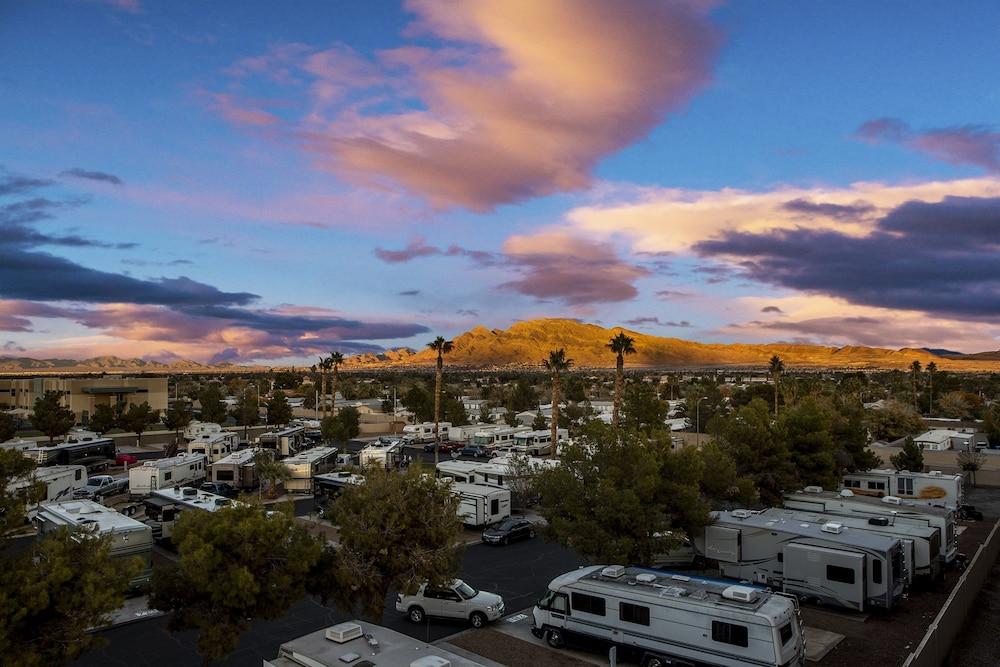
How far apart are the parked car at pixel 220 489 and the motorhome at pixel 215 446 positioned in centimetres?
819

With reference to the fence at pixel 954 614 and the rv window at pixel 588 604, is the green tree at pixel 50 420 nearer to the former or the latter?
the rv window at pixel 588 604

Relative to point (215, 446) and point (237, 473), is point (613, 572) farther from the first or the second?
point (215, 446)

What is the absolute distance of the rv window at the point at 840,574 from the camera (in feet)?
74.4

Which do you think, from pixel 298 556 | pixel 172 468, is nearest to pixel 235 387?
pixel 172 468

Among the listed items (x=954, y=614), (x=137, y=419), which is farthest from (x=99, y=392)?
(x=954, y=614)

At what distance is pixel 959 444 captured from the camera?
57375mm

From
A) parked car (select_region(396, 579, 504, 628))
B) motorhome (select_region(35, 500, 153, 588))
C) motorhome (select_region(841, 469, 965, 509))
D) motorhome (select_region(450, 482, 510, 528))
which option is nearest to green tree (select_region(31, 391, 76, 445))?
motorhome (select_region(35, 500, 153, 588))

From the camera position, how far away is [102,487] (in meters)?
41.6

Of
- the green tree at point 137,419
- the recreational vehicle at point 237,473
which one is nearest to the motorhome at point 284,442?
the recreational vehicle at point 237,473

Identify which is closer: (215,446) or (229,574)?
(229,574)

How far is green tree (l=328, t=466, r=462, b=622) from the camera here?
59.0ft

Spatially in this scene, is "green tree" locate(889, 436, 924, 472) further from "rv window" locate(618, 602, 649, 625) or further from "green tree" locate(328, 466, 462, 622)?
"green tree" locate(328, 466, 462, 622)

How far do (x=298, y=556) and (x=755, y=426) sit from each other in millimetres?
28368

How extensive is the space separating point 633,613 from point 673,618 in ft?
3.90
